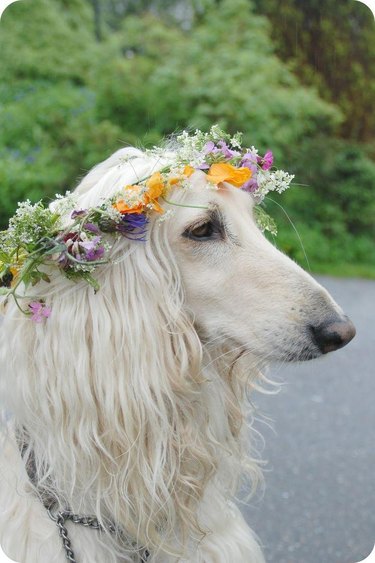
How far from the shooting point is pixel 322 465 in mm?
3371

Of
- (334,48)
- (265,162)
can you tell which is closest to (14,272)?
(265,162)

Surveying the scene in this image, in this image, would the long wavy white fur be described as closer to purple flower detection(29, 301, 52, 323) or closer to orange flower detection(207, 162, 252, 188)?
purple flower detection(29, 301, 52, 323)

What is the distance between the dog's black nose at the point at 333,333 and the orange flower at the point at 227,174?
344 millimetres

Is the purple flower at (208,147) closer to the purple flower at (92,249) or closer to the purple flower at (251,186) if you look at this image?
the purple flower at (251,186)

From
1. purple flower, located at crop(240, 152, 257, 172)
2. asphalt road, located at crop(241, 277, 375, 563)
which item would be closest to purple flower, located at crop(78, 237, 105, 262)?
purple flower, located at crop(240, 152, 257, 172)

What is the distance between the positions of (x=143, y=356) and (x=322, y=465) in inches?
86.4

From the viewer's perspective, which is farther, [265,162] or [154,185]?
[265,162]

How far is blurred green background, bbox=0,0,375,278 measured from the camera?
584 centimetres

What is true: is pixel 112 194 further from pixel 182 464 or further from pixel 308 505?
pixel 308 505

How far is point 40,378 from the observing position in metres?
1.43

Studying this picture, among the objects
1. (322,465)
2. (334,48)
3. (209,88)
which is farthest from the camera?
(334,48)

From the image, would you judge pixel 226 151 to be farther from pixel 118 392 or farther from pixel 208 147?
pixel 118 392

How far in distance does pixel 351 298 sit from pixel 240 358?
4699 millimetres

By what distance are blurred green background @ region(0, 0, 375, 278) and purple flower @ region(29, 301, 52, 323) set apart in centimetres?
391
